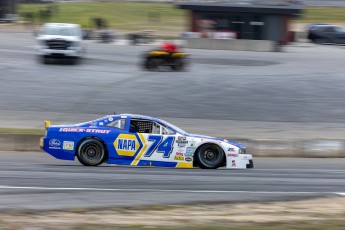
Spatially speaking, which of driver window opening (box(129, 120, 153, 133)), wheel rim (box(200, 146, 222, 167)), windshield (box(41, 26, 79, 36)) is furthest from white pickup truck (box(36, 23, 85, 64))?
wheel rim (box(200, 146, 222, 167))

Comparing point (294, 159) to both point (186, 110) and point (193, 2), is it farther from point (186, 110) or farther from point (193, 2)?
point (193, 2)

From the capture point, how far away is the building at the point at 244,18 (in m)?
48.1

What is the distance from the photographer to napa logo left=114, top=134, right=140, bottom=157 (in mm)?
15945

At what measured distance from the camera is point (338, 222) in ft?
33.8

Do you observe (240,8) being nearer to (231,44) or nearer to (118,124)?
(231,44)

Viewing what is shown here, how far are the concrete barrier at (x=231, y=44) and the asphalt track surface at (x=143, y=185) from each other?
28484 mm

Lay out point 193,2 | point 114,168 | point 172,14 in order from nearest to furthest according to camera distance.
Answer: point 114,168, point 193,2, point 172,14

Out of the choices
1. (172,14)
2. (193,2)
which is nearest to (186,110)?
(193,2)

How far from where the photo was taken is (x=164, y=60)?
3500 centimetres

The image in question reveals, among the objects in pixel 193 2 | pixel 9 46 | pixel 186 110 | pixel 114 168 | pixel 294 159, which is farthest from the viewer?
pixel 193 2

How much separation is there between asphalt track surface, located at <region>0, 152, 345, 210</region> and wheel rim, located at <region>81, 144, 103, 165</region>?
0.79ft

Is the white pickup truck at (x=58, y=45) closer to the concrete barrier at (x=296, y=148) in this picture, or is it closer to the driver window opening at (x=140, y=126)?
the concrete barrier at (x=296, y=148)

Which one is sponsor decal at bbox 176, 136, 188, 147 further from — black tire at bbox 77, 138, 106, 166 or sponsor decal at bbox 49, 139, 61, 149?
sponsor decal at bbox 49, 139, 61, 149

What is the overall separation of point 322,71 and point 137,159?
69.9ft
